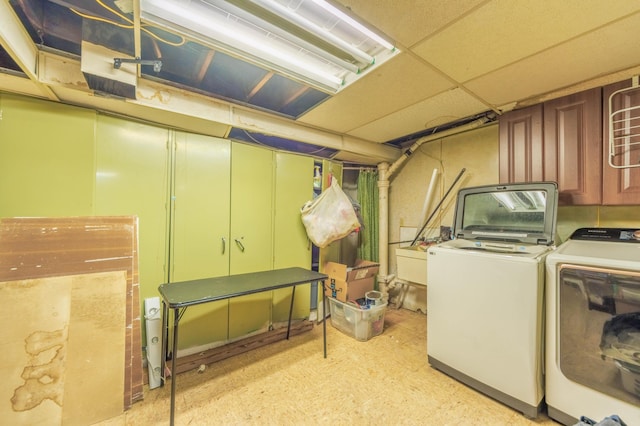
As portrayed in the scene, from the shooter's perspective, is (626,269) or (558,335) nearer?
(626,269)

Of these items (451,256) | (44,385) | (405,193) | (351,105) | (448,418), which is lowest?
(448,418)

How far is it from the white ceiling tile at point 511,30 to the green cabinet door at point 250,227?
1752 mm

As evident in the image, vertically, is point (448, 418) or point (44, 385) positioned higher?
point (44, 385)

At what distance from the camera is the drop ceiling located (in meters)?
1.19

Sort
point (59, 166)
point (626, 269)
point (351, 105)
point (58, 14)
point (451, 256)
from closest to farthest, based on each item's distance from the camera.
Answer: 1. point (626, 269)
2. point (58, 14)
3. point (59, 166)
4. point (451, 256)
5. point (351, 105)

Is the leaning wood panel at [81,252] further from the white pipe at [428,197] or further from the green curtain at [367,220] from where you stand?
the white pipe at [428,197]

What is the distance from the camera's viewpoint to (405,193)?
354cm

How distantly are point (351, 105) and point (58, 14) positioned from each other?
6.29ft

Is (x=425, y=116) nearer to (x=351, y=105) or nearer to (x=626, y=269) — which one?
(x=351, y=105)

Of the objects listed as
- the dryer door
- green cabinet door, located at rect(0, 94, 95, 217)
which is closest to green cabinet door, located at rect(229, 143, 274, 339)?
green cabinet door, located at rect(0, 94, 95, 217)

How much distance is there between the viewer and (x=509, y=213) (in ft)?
6.50

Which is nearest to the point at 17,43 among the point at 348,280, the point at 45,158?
the point at 45,158

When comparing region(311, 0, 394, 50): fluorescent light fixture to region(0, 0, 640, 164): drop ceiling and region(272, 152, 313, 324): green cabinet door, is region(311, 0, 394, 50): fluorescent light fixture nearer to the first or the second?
region(0, 0, 640, 164): drop ceiling

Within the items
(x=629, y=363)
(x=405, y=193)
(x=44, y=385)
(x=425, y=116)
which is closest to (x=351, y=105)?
(x=425, y=116)
